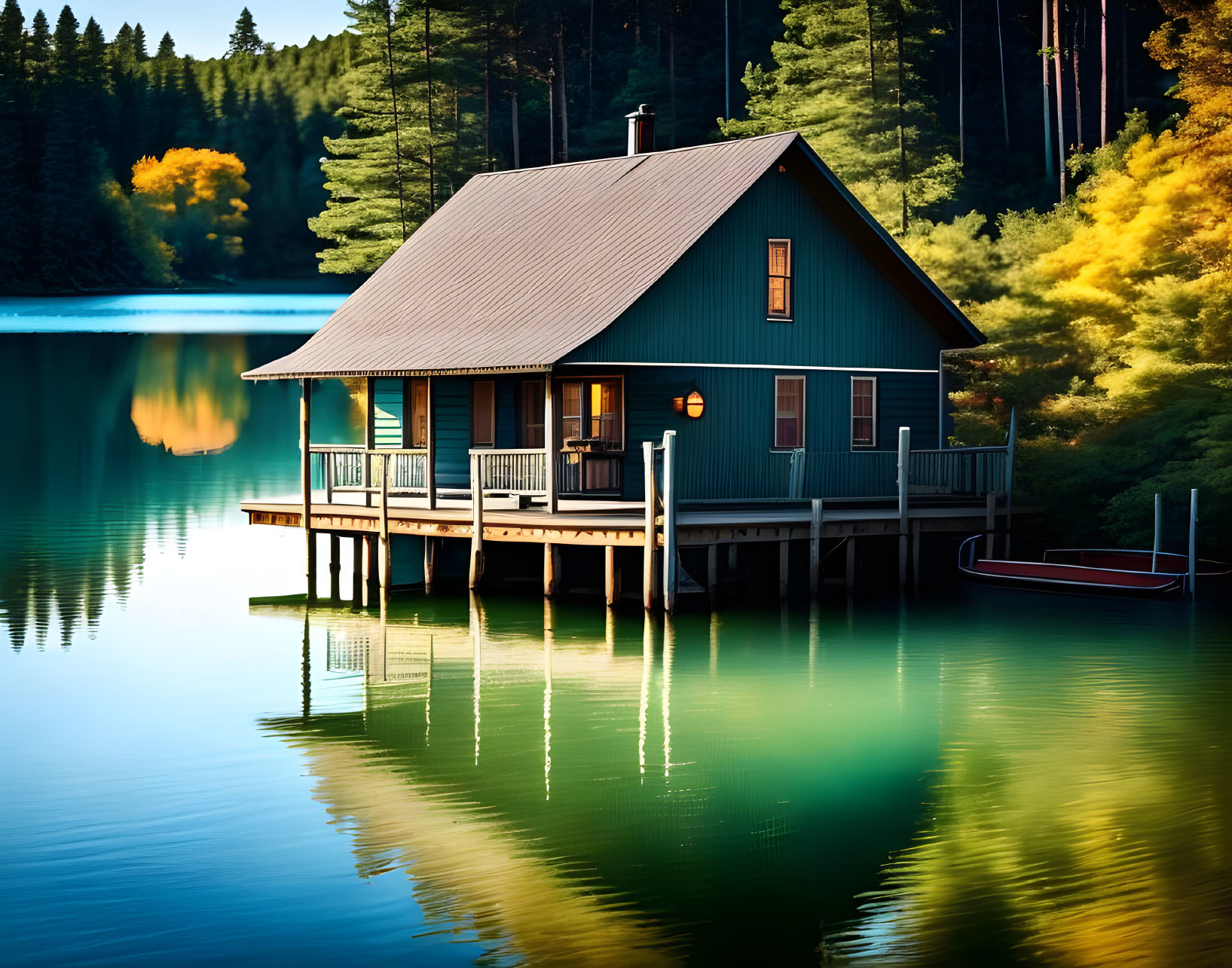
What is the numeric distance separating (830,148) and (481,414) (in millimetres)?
23347

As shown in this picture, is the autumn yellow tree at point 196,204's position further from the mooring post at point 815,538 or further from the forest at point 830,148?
the mooring post at point 815,538

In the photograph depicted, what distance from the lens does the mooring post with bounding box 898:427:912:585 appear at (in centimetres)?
2770

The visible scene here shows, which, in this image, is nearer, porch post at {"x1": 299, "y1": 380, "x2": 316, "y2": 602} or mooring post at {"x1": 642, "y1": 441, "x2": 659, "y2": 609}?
mooring post at {"x1": 642, "y1": 441, "x2": 659, "y2": 609}

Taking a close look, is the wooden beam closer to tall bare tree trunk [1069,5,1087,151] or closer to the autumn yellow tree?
tall bare tree trunk [1069,5,1087,151]

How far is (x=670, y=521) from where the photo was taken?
24578mm

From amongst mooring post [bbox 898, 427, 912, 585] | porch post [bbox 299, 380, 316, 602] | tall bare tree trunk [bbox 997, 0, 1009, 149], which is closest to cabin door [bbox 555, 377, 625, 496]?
porch post [bbox 299, 380, 316, 602]

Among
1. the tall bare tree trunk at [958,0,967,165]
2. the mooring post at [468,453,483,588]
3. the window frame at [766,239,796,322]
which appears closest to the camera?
the mooring post at [468,453,483,588]

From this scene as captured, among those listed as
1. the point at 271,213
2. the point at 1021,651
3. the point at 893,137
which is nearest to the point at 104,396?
the point at 271,213

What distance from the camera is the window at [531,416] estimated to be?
99.4ft

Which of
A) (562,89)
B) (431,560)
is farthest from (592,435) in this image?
(562,89)

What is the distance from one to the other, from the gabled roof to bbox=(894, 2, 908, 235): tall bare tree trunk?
1611 centimetres

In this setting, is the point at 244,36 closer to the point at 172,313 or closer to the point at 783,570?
the point at 172,313

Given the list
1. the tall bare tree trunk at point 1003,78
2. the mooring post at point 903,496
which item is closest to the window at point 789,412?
the mooring post at point 903,496

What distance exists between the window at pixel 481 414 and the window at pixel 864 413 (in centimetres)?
664
